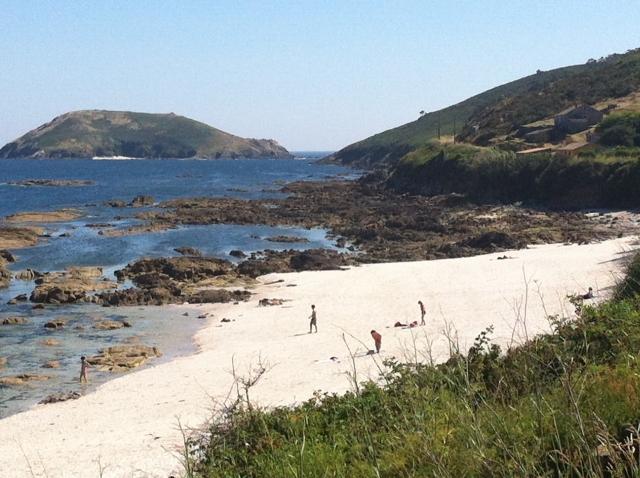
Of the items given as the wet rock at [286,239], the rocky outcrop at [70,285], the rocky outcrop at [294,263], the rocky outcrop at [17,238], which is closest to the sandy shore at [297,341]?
the rocky outcrop at [294,263]

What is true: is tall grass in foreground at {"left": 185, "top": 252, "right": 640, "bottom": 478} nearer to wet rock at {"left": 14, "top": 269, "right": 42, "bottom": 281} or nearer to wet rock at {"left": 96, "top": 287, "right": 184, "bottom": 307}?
wet rock at {"left": 96, "top": 287, "right": 184, "bottom": 307}

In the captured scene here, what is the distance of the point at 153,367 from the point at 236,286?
14.5 m

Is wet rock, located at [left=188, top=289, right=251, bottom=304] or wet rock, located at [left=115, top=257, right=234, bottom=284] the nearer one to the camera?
wet rock, located at [left=188, top=289, right=251, bottom=304]

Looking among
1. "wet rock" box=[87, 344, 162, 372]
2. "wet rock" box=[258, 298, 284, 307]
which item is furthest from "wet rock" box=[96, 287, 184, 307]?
"wet rock" box=[87, 344, 162, 372]

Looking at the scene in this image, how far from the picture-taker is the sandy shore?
15266mm

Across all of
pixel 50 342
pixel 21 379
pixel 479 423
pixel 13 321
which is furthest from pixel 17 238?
pixel 479 423

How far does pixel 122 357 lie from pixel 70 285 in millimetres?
14228

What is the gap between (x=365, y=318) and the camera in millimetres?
27875

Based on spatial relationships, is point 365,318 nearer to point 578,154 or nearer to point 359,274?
point 359,274

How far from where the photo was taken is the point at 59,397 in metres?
20.0

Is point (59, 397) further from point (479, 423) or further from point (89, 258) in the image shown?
point (89, 258)

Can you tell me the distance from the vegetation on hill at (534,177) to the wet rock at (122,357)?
45184 millimetres

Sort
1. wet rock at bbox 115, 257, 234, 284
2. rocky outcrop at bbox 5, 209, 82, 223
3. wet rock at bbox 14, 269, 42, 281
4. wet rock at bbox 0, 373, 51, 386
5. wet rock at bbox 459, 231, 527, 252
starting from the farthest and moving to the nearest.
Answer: rocky outcrop at bbox 5, 209, 82, 223 < wet rock at bbox 459, 231, 527, 252 < wet rock at bbox 14, 269, 42, 281 < wet rock at bbox 115, 257, 234, 284 < wet rock at bbox 0, 373, 51, 386

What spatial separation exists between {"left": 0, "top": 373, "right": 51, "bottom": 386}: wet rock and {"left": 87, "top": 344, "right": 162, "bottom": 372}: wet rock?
6.34 feet
